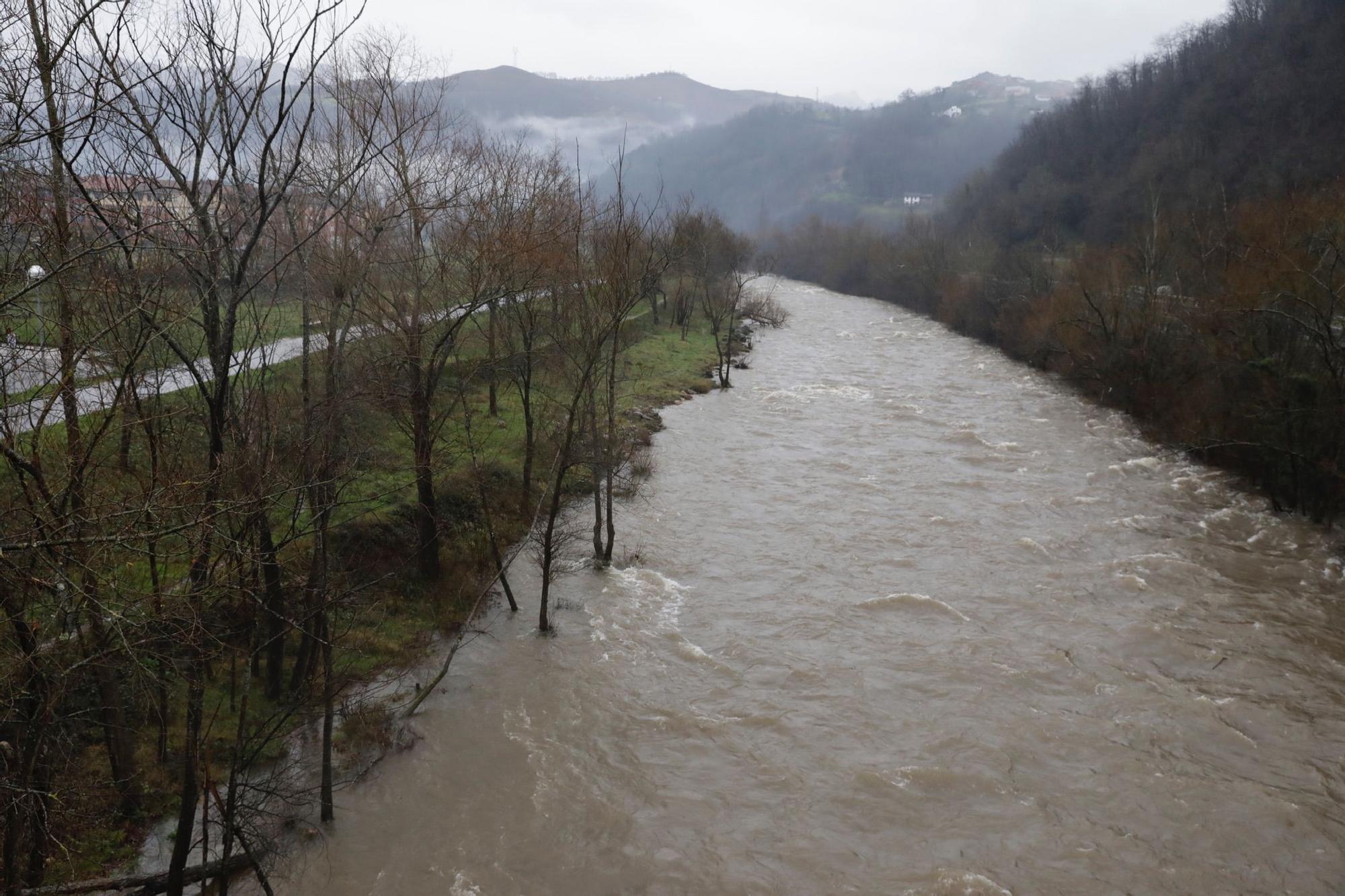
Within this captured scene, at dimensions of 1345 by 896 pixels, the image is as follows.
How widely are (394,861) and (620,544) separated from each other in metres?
9.73

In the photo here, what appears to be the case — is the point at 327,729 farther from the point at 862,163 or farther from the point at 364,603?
the point at 862,163

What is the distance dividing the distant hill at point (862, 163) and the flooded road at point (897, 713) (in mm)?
120771

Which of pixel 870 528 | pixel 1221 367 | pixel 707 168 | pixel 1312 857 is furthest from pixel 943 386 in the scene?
pixel 707 168

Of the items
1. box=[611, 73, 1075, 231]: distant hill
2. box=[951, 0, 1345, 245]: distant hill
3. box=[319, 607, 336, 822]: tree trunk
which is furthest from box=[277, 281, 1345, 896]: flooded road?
box=[611, 73, 1075, 231]: distant hill

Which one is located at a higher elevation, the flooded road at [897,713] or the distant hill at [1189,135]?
the distant hill at [1189,135]

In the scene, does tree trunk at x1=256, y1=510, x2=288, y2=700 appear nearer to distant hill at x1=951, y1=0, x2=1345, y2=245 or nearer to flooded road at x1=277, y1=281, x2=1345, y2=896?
flooded road at x1=277, y1=281, x2=1345, y2=896

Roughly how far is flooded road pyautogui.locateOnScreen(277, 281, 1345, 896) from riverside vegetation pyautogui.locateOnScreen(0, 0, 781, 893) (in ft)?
5.30

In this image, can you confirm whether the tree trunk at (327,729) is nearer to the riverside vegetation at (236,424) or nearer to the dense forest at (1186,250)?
the riverside vegetation at (236,424)

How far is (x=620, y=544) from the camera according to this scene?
745 inches

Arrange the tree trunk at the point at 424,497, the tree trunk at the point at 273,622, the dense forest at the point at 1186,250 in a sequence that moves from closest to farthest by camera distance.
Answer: the tree trunk at the point at 273,622 → the tree trunk at the point at 424,497 → the dense forest at the point at 1186,250

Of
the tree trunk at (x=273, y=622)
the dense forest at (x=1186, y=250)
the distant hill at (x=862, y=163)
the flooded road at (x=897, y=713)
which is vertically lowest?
the flooded road at (x=897, y=713)

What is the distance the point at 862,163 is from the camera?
6250 inches

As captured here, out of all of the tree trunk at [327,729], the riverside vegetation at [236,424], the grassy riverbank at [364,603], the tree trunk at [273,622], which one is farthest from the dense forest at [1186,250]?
the tree trunk at [273,622]

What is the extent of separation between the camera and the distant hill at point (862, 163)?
150m
